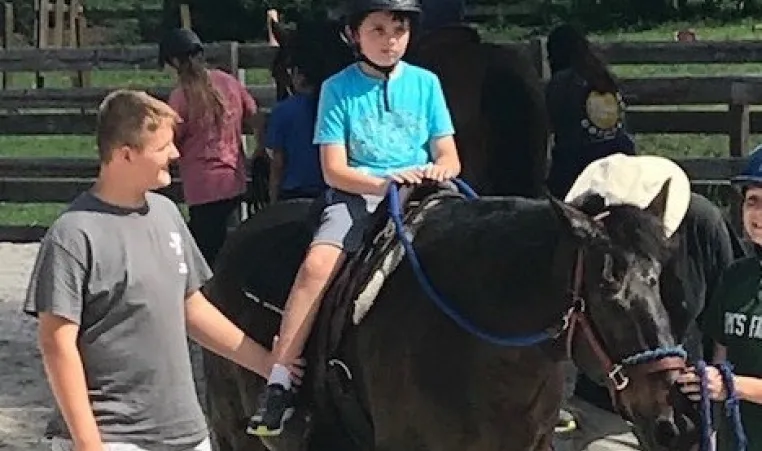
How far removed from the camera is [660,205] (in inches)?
153

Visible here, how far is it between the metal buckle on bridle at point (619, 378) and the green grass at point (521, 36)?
9.03 metres

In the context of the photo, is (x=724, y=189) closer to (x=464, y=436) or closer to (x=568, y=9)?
(x=464, y=436)

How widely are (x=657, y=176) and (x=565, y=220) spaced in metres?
0.63

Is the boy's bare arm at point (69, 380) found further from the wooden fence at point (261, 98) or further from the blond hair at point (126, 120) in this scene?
the wooden fence at point (261, 98)

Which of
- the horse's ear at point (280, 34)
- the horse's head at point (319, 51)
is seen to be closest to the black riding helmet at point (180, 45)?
the horse's ear at point (280, 34)

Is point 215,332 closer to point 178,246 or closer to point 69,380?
point 178,246

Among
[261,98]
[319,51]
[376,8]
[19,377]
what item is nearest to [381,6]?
[376,8]

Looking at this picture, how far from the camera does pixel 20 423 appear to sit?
813 cm

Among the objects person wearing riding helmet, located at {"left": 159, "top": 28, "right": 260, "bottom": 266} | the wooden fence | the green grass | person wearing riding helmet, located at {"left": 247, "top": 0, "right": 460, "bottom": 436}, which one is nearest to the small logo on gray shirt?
person wearing riding helmet, located at {"left": 247, "top": 0, "right": 460, "bottom": 436}

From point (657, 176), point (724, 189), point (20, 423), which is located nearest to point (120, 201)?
point (657, 176)

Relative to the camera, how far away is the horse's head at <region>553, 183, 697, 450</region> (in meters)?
3.55

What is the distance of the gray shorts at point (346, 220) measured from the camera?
4789 mm

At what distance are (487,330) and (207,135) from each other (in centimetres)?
487

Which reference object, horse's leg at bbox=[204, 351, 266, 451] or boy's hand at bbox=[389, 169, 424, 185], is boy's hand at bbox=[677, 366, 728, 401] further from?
horse's leg at bbox=[204, 351, 266, 451]
